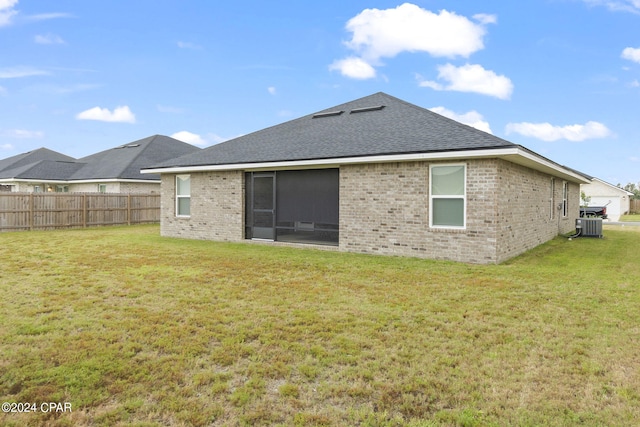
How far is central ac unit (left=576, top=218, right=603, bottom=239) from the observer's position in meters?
16.1

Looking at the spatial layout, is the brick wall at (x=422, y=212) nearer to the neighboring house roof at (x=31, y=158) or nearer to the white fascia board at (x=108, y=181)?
the white fascia board at (x=108, y=181)

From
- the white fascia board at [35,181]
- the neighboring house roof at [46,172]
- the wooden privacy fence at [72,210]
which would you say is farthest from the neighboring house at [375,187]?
the neighboring house roof at [46,172]

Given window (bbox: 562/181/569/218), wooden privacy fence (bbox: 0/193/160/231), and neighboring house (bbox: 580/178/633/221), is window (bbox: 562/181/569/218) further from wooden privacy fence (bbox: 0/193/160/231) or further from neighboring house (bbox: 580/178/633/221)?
wooden privacy fence (bbox: 0/193/160/231)

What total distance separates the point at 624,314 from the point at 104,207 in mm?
23084

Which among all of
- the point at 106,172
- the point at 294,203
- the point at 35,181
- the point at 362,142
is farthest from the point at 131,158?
the point at 362,142

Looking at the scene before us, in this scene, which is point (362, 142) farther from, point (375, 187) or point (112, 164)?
point (112, 164)

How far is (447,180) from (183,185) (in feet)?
34.2

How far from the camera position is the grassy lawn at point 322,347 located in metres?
2.99

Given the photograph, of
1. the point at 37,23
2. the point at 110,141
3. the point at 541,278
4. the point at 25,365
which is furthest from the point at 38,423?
the point at 110,141

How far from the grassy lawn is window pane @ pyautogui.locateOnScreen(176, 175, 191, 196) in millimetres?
7269

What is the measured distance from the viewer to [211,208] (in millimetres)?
14594

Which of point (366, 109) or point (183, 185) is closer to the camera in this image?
point (366, 109)

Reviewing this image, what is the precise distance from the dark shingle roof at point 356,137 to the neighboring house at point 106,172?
11262 millimetres

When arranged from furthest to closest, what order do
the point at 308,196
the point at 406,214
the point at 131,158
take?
the point at 131,158
the point at 308,196
the point at 406,214
